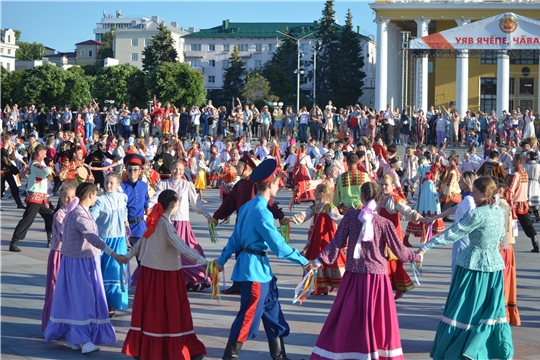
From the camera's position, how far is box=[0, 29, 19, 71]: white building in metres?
112

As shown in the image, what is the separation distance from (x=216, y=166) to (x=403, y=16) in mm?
37653

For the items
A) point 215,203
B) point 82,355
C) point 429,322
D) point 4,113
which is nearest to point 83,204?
point 82,355

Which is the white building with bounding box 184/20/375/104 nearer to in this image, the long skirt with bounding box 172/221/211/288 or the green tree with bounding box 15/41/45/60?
the green tree with bounding box 15/41/45/60

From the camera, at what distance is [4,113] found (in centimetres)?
4297

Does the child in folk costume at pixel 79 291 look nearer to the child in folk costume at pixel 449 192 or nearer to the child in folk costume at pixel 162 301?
the child in folk costume at pixel 162 301

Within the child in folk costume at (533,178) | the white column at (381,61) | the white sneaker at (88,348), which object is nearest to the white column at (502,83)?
the white column at (381,61)

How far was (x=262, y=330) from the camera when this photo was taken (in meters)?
9.66

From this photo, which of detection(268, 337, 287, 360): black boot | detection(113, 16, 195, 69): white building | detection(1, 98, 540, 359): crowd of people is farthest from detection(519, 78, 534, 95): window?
detection(113, 16, 195, 69): white building

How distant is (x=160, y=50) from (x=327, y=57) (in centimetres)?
1741

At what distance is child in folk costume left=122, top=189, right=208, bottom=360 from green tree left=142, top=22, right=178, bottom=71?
80.5 metres

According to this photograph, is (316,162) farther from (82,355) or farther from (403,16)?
(403,16)

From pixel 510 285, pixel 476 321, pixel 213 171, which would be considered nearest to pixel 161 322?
pixel 476 321

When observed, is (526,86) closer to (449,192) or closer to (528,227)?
(449,192)

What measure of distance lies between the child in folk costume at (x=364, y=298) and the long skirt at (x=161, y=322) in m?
1.19
